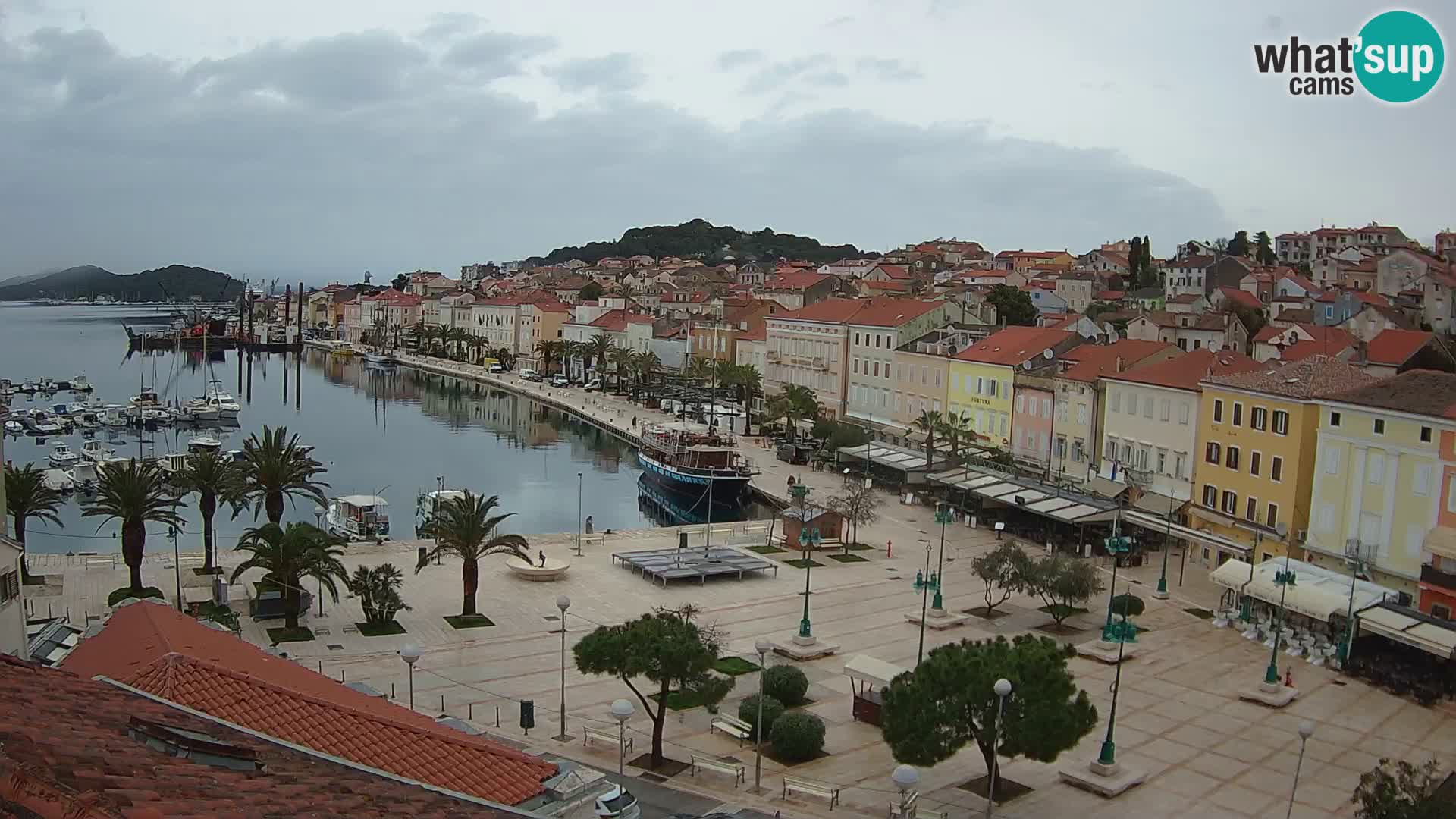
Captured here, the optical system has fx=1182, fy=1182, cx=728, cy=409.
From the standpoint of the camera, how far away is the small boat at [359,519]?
146 ft

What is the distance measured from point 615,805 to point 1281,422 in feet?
102

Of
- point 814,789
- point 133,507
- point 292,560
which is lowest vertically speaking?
point 814,789

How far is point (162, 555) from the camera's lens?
35719 millimetres

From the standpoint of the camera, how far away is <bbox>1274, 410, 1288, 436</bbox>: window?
122ft

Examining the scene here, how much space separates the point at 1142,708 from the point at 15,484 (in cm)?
2927

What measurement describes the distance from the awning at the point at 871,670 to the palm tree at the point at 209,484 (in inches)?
729

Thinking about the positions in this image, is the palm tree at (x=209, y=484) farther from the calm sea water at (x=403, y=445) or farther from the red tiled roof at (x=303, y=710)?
the red tiled roof at (x=303, y=710)

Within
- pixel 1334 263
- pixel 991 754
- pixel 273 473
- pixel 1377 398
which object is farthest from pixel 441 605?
pixel 1334 263

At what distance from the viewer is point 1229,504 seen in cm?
3978

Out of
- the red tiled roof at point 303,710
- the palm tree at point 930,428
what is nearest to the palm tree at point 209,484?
the red tiled roof at point 303,710

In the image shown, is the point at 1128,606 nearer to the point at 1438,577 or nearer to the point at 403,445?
the point at 1438,577

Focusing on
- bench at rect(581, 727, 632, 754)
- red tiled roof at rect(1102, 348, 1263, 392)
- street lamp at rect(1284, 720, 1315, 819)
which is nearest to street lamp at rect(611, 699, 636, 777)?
bench at rect(581, 727, 632, 754)

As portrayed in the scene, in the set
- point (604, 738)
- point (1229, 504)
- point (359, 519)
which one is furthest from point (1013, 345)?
point (604, 738)

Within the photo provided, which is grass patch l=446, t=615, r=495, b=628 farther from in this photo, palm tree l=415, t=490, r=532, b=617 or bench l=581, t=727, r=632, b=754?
bench l=581, t=727, r=632, b=754
